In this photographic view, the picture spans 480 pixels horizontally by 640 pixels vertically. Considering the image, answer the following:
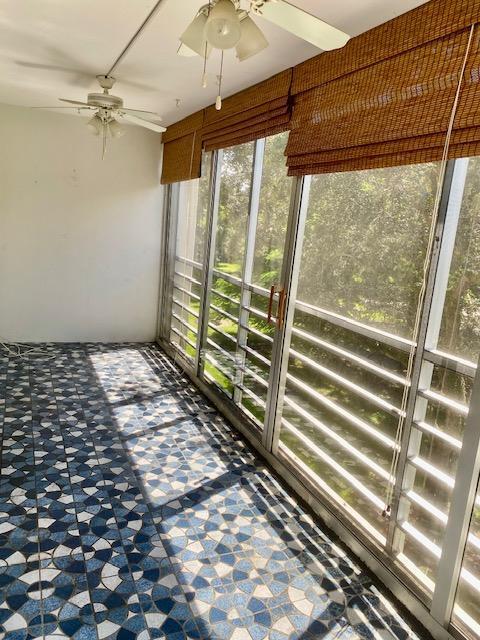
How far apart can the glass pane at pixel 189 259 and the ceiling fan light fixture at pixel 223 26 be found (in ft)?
10.1

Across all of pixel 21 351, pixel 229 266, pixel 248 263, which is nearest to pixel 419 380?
pixel 248 263

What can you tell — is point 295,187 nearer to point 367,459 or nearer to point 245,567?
point 367,459

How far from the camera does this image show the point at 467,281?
1.96 m

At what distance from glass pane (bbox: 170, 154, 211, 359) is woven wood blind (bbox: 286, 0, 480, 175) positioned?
2.03 meters

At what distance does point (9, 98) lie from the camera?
4.76 meters

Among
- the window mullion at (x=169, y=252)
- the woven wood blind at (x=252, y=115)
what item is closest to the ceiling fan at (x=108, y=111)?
the woven wood blind at (x=252, y=115)

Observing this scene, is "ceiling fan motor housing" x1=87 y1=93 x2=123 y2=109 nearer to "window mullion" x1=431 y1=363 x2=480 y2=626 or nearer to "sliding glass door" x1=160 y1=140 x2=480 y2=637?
"sliding glass door" x1=160 y1=140 x2=480 y2=637

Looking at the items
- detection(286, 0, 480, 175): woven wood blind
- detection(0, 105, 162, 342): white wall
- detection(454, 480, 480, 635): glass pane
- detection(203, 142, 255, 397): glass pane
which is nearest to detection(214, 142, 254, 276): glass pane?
detection(203, 142, 255, 397): glass pane

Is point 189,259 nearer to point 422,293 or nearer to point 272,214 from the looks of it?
point 272,214

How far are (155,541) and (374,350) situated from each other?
1.39 metres

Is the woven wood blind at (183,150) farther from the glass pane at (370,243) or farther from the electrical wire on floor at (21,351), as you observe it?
the electrical wire on floor at (21,351)

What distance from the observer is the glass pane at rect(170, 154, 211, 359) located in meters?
4.82

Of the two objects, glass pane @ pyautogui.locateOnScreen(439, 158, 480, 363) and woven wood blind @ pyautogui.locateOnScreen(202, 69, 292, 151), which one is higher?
woven wood blind @ pyautogui.locateOnScreen(202, 69, 292, 151)

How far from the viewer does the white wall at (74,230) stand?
5277 millimetres
